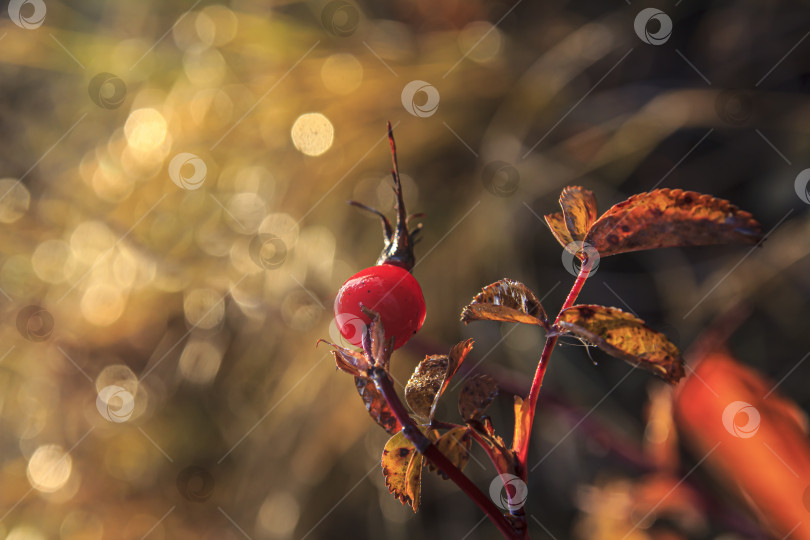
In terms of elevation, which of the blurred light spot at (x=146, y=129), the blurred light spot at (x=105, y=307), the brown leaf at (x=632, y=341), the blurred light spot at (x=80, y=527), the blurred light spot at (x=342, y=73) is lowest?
the blurred light spot at (x=80, y=527)

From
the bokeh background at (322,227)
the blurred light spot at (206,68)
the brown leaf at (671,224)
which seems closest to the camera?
the brown leaf at (671,224)

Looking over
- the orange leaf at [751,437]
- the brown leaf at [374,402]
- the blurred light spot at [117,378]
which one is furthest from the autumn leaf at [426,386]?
the blurred light spot at [117,378]

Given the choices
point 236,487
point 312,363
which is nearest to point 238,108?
point 312,363

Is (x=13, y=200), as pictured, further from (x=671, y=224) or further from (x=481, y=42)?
(x=671, y=224)

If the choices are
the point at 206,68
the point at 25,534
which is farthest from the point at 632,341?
the point at 25,534

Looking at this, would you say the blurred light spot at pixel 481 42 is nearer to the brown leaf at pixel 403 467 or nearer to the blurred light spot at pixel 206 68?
the blurred light spot at pixel 206 68

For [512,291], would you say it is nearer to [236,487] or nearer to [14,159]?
[236,487]
